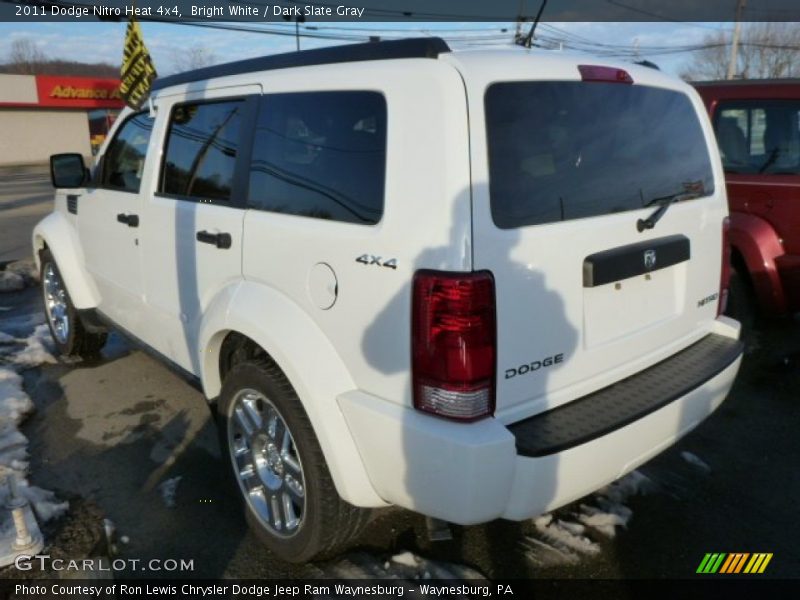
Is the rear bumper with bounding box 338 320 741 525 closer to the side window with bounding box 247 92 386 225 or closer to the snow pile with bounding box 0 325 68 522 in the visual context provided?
the side window with bounding box 247 92 386 225

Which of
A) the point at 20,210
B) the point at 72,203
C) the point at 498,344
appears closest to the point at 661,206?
the point at 498,344

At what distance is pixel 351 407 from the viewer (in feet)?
7.18

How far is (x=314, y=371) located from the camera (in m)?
2.28

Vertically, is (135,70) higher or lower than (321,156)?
higher

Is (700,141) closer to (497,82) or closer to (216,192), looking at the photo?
(497,82)

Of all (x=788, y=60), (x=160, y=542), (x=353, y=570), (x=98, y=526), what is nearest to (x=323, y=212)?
(x=353, y=570)

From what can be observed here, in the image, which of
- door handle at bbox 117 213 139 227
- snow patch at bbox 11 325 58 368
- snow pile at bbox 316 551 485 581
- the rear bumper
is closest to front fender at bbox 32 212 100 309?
snow patch at bbox 11 325 58 368

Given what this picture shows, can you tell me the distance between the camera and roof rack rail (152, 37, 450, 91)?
2074 millimetres

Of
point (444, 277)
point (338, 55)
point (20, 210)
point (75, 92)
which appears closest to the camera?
point (444, 277)

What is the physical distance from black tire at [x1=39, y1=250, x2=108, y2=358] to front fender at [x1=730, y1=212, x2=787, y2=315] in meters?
4.95

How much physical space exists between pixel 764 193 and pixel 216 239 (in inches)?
161

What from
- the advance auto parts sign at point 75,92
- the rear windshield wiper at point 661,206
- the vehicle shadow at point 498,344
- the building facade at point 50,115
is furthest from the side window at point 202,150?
the advance auto parts sign at point 75,92

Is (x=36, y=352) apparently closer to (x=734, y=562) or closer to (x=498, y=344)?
(x=498, y=344)

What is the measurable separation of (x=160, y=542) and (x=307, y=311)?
136 cm
